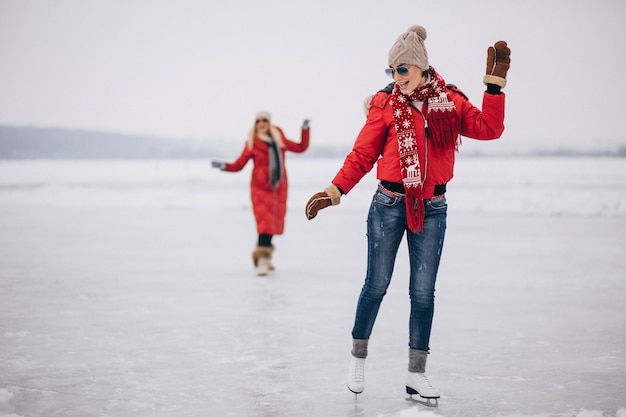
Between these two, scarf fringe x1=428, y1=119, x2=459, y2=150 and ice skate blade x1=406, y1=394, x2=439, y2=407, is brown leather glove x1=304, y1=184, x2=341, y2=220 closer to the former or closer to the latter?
scarf fringe x1=428, y1=119, x2=459, y2=150

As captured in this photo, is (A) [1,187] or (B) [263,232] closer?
(B) [263,232]

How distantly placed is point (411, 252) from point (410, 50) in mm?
875

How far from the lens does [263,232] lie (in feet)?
24.3

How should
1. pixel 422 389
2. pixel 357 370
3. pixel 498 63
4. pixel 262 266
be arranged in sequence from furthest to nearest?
pixel 262 266 < pixel 357 370 < pixel 422 389 < pixel 498 63

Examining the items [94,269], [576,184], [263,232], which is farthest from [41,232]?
[576,184]

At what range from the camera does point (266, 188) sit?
751 cm

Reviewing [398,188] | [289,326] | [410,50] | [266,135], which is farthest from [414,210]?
[266,135]

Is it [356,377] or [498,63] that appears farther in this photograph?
[356,377]

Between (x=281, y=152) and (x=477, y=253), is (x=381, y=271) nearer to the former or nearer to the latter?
(x=281, y=152)

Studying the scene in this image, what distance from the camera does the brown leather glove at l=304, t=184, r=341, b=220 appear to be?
3.16m

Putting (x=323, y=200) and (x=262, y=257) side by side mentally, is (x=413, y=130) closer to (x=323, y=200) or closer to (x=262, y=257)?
(x=323, y=200)

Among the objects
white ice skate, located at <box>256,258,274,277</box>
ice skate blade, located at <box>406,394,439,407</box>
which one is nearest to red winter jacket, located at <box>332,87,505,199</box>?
ice skate blade, located at <box>406,394,439,407</box>

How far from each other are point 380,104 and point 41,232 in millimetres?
9262

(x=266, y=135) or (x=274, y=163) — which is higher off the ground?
(x=266, y=135)
